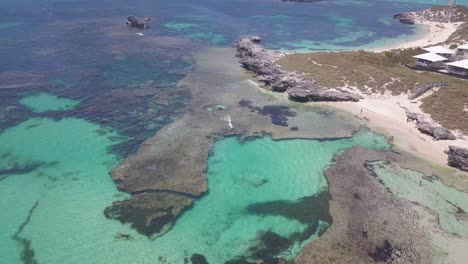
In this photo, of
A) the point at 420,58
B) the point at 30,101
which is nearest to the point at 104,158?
the point at 30,101

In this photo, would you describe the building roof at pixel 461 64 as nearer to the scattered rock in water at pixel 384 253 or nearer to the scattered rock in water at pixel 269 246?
the scattered rock in water at pixel 384 253

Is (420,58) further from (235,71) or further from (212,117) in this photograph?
(212,117)

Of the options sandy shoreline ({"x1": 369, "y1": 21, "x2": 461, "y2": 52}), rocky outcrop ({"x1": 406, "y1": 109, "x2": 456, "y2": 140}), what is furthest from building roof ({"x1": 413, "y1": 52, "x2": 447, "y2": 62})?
rocky outcrop ({"x1": 406, "y1": 109, "x2": 456, "y2": 140})

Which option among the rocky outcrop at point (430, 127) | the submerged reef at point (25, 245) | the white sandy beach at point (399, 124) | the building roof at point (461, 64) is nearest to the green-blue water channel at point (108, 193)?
the submerged reef at point (25, 245)

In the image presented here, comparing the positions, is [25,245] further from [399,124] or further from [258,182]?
[399,124]

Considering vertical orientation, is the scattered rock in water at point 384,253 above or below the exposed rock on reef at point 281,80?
below

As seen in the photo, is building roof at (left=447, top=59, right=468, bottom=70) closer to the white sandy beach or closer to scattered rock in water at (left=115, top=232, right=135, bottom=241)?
the white sandy beach

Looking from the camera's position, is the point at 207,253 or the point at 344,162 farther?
the point at 344,162
